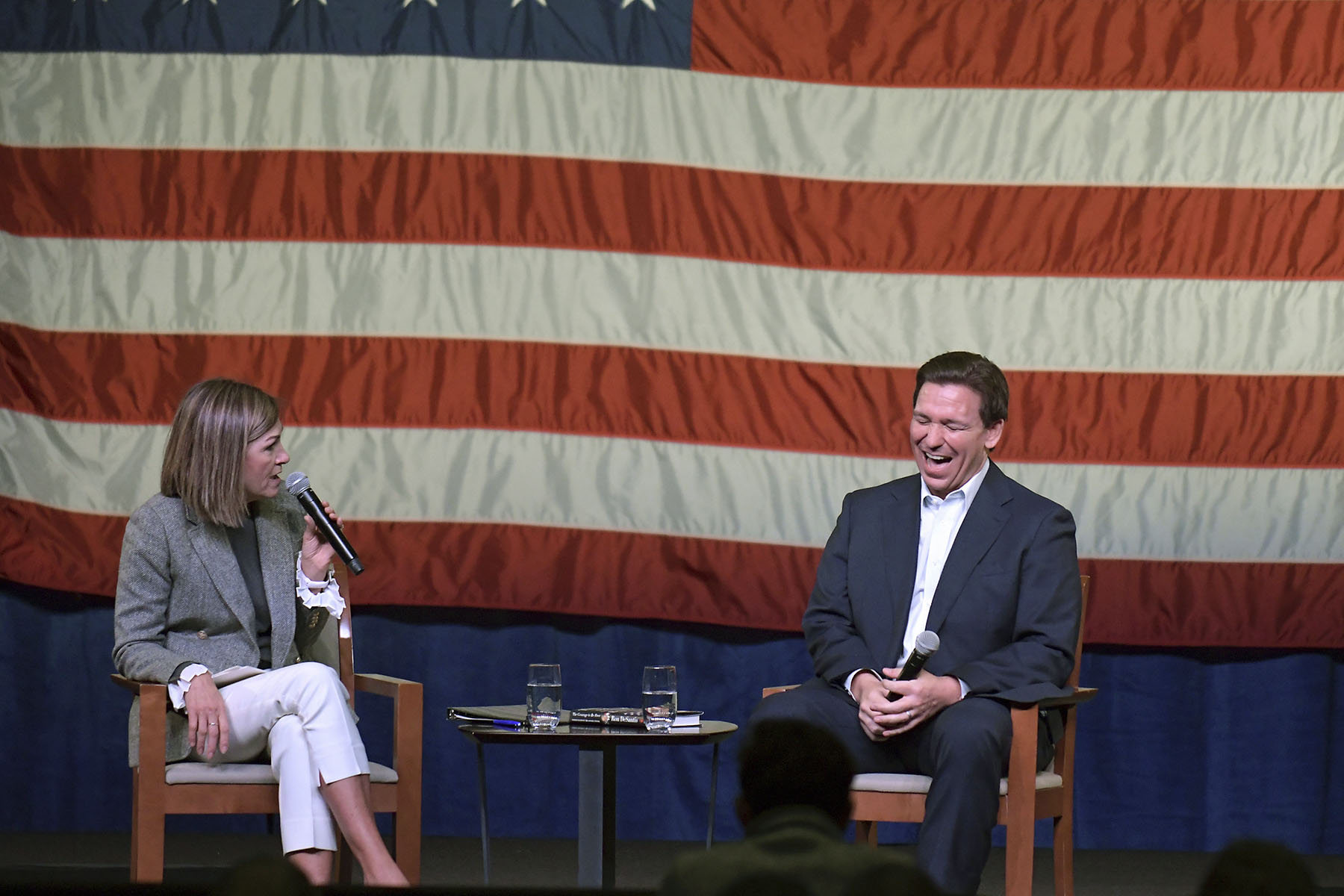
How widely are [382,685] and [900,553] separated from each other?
114cm

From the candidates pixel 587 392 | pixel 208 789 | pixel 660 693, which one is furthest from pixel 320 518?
pixel 587 392

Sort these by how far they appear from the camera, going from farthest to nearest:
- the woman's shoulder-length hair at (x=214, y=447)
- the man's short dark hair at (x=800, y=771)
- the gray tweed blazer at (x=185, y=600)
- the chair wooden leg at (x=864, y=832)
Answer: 1. the chair wooden leg at (x=864, y=832)
2. the woman's shoulder-length hair at (x=214, y=447)
3. the gray tweed blazer at (x=185, y=600)
4. the man's short dark hair at (x=800, y=771)

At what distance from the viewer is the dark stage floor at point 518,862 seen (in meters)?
A: 3.71

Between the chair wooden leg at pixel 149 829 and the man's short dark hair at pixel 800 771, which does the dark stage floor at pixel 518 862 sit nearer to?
the chair wooden leg at pixel 149 829

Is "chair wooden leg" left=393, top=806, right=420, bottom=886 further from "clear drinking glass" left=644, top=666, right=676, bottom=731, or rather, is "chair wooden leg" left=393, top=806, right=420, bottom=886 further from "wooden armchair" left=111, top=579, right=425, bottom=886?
"clear drinking glass" left=644, top=666, right=676, bottom=731

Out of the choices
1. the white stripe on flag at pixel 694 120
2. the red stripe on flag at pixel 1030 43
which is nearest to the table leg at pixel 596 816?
the white stripe on flag at pixel 694 120

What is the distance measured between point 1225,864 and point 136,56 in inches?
144

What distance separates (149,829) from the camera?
2857mm

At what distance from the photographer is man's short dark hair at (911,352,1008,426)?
3107 millimetres

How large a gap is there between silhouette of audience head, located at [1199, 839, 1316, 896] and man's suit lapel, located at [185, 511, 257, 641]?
7.58 feet

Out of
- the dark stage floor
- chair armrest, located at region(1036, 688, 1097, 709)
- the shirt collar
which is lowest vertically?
the dark stage floor

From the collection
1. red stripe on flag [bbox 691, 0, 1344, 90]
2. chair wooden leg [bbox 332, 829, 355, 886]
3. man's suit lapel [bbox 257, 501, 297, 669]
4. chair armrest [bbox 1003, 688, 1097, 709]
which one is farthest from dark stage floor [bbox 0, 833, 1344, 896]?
red stripe on flag [bbox 691, 0, 1344, 90]

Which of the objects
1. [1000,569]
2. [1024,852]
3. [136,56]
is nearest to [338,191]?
[136,56]

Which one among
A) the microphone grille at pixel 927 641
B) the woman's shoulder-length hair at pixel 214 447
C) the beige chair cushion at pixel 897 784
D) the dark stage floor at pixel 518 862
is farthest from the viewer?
the dark stage floor at pixel 518 862
